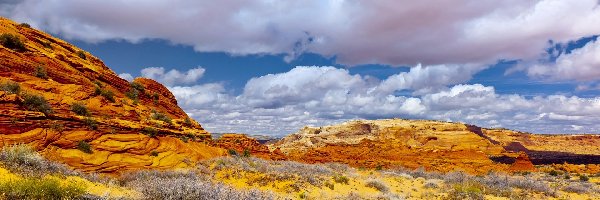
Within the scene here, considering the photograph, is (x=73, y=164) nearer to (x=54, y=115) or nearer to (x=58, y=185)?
(x=54, y=115)

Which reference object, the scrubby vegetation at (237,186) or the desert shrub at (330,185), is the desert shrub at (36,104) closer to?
the scrubby vegetation at (237,186)

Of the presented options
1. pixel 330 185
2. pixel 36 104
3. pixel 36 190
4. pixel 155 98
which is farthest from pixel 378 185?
pixel 155 98

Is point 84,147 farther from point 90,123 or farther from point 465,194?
point 465,194

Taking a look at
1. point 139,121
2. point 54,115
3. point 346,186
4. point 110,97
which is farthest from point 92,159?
point 346,186

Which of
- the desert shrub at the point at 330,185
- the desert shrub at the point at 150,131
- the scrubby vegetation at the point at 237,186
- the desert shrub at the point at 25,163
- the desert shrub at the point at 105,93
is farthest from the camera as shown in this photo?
the desert shrub at the point at 105,93

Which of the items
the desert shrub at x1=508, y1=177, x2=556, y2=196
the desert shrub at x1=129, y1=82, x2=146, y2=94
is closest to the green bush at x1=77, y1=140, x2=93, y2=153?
the desert shrub at x1=129, y1=82, x2=146, y2=94

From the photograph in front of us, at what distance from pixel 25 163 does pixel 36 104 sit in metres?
6.41

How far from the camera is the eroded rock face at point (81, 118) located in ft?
55.6

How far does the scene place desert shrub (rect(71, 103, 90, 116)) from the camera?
19.8 metres

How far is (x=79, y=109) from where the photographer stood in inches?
784

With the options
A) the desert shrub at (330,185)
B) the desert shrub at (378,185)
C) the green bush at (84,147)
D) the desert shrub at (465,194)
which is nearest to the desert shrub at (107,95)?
the green bush at (84,147)

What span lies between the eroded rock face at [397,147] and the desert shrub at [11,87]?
3115 cm

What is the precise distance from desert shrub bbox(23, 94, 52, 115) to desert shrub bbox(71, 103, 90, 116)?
5.02 feet

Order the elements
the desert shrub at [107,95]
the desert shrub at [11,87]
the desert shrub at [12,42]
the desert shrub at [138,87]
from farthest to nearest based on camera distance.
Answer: the desert shrub at [138,87] → the desert shrub at [107,95] → the desert shrub at [12,42] → the desert shrub at [11,87]
